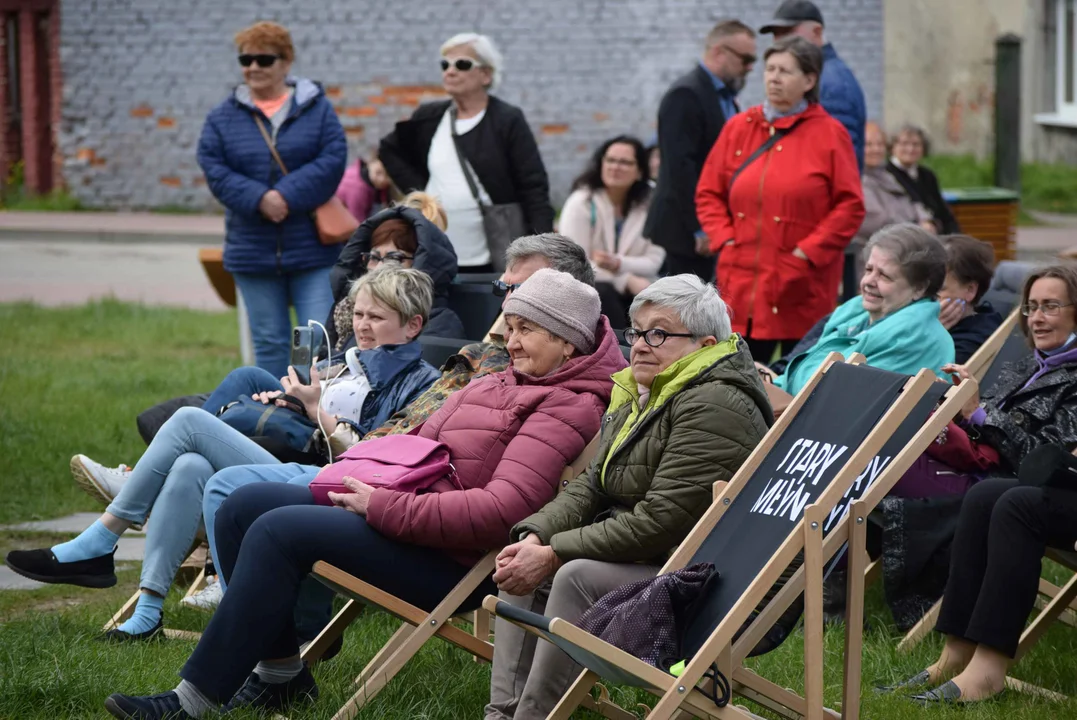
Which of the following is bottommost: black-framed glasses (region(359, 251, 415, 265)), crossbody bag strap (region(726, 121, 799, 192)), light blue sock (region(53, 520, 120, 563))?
light blue sock (region(53, 520, 120, 563))

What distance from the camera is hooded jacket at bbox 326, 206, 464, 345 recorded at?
245 inches

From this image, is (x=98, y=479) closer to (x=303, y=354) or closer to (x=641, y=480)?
(x=303, y=354)

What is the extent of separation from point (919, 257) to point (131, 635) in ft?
9.61

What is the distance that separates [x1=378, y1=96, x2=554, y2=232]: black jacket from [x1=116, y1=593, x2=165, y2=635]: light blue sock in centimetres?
321

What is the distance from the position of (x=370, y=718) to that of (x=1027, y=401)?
7.47 feet

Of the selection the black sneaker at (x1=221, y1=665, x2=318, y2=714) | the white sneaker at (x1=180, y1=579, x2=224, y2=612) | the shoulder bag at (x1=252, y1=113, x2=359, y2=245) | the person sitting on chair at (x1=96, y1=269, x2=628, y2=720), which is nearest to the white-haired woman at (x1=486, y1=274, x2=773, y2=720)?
the person sitting on chair at (x1=96, y1=269, x2=628, y2=720)

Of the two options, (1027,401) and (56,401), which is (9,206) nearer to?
(56,401)

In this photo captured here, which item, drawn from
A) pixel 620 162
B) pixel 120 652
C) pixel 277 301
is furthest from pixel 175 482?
A: pixel 620 162

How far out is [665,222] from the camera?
8047 millimetres

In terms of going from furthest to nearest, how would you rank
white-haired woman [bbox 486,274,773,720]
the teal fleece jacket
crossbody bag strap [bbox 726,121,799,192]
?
crossbody bag strap [bbox 726,121,799,192]
the teal fleece jacket
white-haired woman [bbox 486,274,773,720]

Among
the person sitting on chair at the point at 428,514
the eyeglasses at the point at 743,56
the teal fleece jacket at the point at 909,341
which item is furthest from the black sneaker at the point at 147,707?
the eyeglasses at the point at 743,56

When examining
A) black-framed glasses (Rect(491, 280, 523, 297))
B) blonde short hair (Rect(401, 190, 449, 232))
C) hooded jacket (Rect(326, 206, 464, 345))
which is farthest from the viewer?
blonde short hair (Rect(401, 190, 449, 232))

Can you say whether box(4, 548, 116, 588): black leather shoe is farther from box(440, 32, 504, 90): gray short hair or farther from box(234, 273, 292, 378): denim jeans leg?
box(440, 32, 504, 90): gray short hair

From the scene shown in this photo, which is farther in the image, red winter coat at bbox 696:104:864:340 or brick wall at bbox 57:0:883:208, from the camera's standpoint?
brick wall at bbox 57:0:883:208
